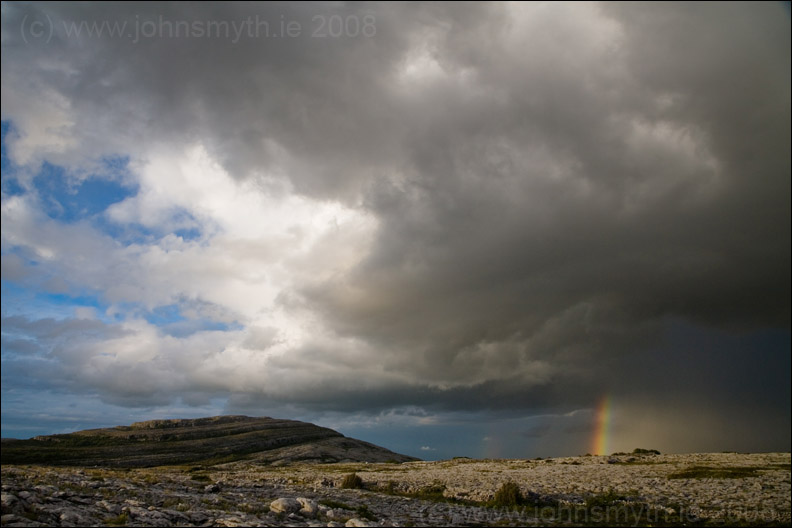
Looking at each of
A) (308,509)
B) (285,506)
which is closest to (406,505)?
(308,509)

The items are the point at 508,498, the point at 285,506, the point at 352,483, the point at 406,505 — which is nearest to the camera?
the point at 285,506

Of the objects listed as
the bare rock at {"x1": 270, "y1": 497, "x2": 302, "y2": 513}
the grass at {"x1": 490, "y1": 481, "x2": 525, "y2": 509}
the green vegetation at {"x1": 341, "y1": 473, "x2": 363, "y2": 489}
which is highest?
the bare rock at {"x1": 270, "y1": 497, "x2": 302, "y2": 513}

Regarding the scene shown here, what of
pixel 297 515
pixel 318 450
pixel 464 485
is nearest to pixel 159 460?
pixel 318 450

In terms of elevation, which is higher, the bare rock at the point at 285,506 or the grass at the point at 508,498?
the bare rock at the point at 285,506

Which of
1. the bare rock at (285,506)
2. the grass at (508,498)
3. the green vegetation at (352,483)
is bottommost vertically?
the green vegetation at (352,483)

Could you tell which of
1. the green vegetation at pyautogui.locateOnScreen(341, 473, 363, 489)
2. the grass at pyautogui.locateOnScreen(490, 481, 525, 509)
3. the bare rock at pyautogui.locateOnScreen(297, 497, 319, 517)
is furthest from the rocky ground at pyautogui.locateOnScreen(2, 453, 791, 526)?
the green vegetation at pyautogui.locateOnScreen(341, 473, 363, 489)

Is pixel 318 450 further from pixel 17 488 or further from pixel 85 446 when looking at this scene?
pixel 17 488

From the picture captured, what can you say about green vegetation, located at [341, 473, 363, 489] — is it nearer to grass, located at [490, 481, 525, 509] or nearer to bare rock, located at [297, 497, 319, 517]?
grass, located at [490, 481, 525, 509]

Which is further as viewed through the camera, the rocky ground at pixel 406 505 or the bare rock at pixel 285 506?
the bare rock at pixel 285 506

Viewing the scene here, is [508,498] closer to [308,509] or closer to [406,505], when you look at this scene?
[406,505]

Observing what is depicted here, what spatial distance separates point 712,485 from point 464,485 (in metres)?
25.1

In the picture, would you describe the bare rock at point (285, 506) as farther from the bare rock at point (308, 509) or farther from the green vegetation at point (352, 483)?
the green vegetation at point (352, 483)

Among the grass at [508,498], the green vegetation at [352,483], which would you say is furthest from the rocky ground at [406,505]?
A: the green vegetation at [352,483]

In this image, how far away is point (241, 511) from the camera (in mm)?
24281
